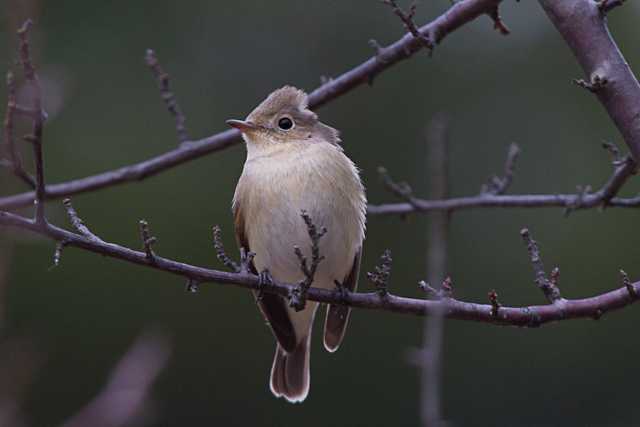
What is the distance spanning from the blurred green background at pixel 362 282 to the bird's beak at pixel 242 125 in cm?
267

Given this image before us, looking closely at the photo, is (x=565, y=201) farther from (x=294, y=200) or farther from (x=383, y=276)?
(x=294, y=200)

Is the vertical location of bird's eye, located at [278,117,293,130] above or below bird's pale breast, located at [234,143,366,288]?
above

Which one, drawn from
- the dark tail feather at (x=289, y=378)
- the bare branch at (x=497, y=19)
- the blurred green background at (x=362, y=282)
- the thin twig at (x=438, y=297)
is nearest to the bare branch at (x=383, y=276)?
the thin twig at (x=438, y=297)

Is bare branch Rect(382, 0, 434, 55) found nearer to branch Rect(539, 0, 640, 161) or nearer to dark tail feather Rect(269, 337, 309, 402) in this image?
branch Rect(539, 0, 640, 161)

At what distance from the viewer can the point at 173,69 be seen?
31.2 ft

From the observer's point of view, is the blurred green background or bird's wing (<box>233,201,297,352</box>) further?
the blurred green background

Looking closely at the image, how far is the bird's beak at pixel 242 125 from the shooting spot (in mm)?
5094

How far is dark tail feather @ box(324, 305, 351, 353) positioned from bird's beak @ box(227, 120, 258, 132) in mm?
1036

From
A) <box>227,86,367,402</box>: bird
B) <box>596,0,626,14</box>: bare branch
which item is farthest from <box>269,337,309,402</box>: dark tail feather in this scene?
<box>596,0,626,14</box>: bare branch

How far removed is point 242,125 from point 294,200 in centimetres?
Result: 49

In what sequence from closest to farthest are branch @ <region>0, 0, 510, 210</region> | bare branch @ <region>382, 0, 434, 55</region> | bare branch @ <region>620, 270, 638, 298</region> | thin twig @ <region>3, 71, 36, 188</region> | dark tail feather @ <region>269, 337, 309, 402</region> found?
1. thin twig @ <region>3, 71, 36, 188</region>
2. bare branch @ <region>620, 270, 638, 298</region>
3. bare branch @ <region>382, 0, 434, 55</region>
4. branch @ <region>0, 0, 510, 210</region>
5. dark tail feather @ <region>269, 337, 309, 402</region>

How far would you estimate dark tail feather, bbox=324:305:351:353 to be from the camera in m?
5.39

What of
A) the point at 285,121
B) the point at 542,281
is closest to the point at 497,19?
the point at 542,281

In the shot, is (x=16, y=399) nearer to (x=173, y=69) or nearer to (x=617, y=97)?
(x=617, y=97)
